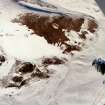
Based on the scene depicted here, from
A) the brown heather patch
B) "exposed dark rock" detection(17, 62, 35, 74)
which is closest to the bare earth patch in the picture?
"exposed dark rock" detection(17, 62, 35, 74)

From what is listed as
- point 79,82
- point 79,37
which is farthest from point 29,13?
point 79,82

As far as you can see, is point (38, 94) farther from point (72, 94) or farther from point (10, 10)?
point (10, 10)

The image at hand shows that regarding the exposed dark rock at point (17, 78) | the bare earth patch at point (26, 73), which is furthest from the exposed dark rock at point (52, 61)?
the exposed dark rock at point (17, 78)

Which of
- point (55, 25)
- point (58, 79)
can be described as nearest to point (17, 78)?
point (58, 79)

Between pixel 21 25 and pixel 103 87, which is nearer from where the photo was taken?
pixel 103 87

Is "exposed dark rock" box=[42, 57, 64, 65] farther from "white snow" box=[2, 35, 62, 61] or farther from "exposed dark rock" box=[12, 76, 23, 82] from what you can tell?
"exposed dark rock" box=[12, 76, 23, 82]

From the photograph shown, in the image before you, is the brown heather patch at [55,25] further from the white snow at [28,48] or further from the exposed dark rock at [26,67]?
the exposed dark rock at [26,67]

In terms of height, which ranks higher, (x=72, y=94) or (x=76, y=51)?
(x=76, y=51)
